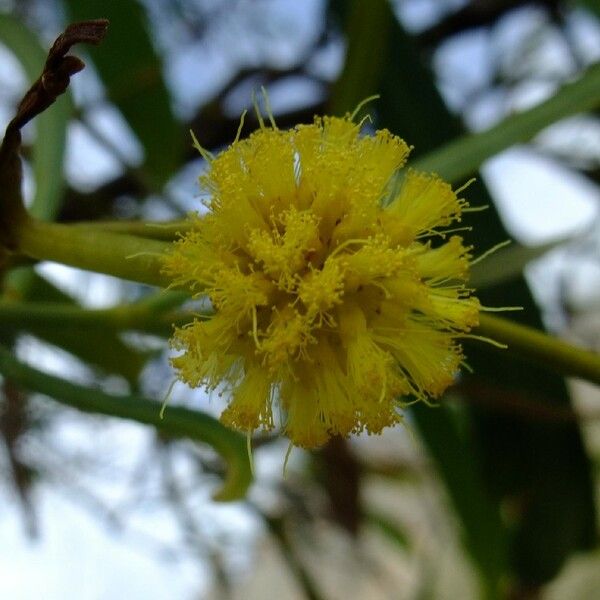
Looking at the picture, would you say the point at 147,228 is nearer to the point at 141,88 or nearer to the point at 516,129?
the point at 516,129

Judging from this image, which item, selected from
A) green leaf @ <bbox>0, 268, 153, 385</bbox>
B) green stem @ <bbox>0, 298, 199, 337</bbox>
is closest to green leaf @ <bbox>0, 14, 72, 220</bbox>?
green stem @ <bbox>0, 298, 199, 337</bbox>

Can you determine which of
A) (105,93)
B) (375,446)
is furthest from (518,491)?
(375,446)

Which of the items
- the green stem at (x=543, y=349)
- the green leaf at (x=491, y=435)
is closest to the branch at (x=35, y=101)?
the green stem at (x=543, y=349)

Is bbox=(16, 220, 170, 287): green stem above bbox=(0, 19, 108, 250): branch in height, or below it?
below

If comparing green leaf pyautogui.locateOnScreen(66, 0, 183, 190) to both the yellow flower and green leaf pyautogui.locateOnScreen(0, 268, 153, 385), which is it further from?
the yellow flower

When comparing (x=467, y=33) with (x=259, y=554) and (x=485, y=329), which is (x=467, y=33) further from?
(x=259, y=554)
